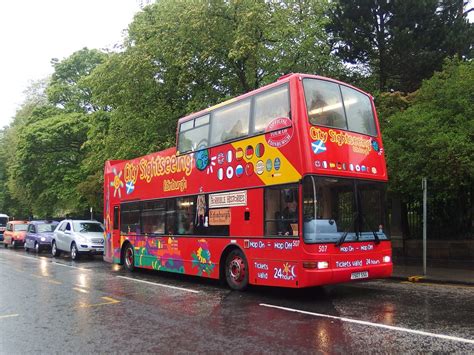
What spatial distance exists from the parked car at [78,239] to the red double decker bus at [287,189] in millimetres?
9035

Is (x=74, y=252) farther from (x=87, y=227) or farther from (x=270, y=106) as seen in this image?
(x=270, y=106)

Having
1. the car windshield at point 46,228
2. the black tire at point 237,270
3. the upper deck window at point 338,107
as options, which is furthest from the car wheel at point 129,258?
the car windshield at point 46,228

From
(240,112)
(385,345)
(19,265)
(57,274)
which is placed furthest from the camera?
(19,265)

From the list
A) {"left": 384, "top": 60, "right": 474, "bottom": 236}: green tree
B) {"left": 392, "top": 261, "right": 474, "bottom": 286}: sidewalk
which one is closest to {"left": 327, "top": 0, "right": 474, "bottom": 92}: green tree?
{"left": 384, "top": 60, "right": 474, "bottom": 236}: green tree

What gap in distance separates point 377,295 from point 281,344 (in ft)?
15.4

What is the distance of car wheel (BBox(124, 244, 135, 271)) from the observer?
617 inches

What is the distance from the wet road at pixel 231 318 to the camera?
6207 mm

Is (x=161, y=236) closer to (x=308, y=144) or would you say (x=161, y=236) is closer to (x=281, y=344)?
(x=308, y=144)

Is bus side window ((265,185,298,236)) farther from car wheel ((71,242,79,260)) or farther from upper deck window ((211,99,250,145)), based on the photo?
car wheel ((71,242,79,260))

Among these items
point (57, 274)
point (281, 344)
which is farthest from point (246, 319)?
point (57, 274)

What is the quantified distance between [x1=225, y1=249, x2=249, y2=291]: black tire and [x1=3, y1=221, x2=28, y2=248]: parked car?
23413 mm

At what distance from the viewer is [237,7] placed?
18.5m

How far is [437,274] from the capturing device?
12.9 m

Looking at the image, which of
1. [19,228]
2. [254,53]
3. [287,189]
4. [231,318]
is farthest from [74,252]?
[231,318]
